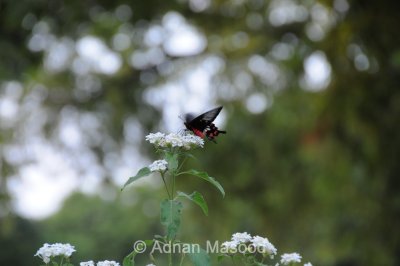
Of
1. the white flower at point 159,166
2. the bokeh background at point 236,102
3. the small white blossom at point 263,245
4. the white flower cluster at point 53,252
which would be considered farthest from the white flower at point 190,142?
the bokeh background at point 236,102

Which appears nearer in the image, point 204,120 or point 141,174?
point 141,174

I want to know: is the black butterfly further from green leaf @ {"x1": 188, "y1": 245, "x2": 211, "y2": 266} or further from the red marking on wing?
green leaf @ {"x1": 188, "y1": 245, "x2": 211, "y2": 266}

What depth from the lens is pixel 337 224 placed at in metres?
13.0

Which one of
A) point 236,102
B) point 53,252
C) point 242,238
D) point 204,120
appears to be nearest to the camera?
point 53,252

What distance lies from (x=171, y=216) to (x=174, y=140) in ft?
0.87

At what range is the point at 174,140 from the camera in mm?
2451

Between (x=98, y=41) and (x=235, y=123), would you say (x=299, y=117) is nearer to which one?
(x=235, y=123)

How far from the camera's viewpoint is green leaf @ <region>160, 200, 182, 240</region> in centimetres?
231

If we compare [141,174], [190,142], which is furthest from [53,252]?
[190,142]

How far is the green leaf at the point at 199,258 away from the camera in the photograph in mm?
2314

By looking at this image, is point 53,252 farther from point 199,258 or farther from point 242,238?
point 242,238

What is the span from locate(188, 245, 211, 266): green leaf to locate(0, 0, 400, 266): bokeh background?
516 centimetres

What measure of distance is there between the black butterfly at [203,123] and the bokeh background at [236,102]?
15.1 feet

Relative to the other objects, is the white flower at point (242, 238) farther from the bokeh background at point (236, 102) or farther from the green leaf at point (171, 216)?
the bokeh background at point (236, 102)
